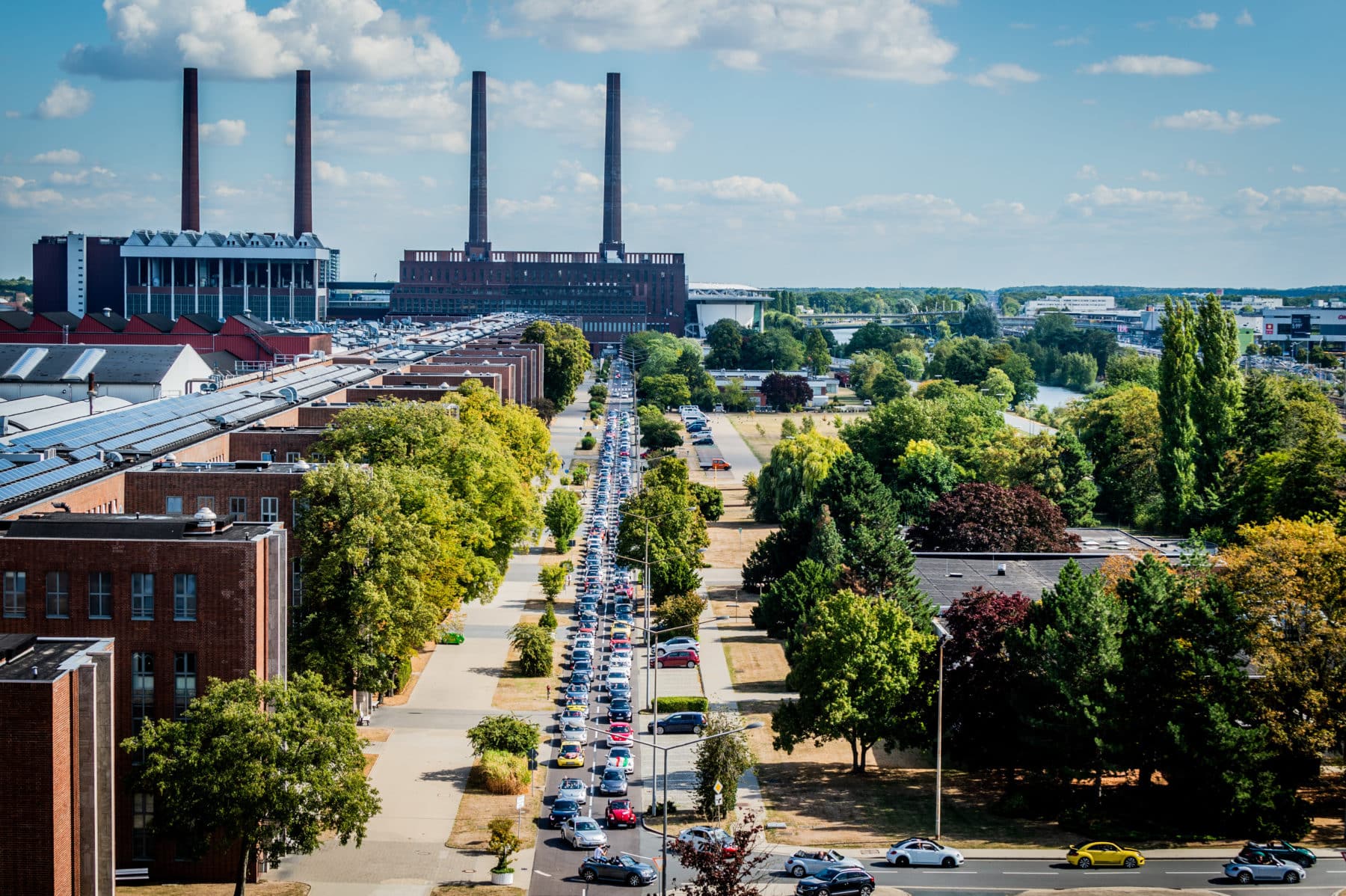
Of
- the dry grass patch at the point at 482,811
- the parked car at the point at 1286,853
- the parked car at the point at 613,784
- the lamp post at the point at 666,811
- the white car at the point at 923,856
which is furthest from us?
the parked car at the point at 613,784

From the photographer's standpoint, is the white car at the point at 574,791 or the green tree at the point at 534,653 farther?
the green tree at the point at 534,653

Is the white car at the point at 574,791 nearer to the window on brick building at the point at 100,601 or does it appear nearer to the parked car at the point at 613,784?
the parked car at the point at 613,784

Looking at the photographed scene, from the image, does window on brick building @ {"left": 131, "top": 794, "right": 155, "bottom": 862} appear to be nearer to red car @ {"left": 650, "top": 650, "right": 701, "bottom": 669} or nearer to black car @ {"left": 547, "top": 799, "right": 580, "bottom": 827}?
black car @ {"left": 547, "top": 799, "right": 580, "bottom": 827}

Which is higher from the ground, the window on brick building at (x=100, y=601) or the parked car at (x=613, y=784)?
the window on brick building at (x=100, y=601)

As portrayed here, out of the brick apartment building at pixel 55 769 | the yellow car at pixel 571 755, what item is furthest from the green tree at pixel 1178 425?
the brick apartment building at pixel 55 769

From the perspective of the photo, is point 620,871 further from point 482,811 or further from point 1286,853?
point 1286,853

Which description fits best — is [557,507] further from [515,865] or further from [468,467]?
[515,865]

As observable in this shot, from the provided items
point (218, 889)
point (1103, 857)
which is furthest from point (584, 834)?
point (1103, 857)

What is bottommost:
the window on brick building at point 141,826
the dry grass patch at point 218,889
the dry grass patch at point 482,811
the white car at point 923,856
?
the dry grass patch at point 482,811
